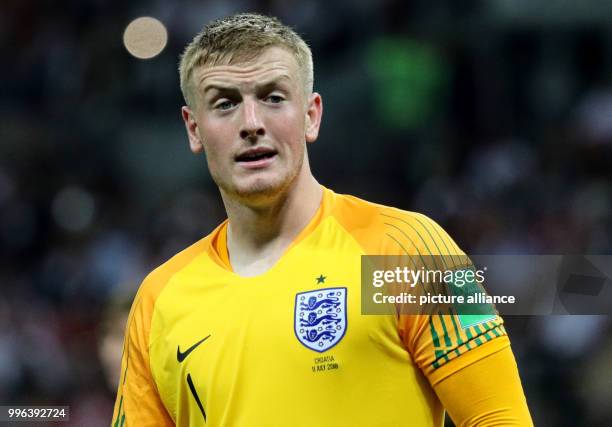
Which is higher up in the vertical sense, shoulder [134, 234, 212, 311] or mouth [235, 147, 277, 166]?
mouth [235, 147, 277, 166]

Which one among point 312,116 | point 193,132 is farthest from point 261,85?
point 193,132

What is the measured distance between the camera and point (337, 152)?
8.41 metres

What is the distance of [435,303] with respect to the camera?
3.06 m

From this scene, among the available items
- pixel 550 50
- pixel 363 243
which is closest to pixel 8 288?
pixel 550 50

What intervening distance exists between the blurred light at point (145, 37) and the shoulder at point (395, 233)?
6495 mm

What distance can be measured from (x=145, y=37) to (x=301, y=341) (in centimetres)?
694

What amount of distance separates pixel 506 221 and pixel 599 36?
1.91 metres

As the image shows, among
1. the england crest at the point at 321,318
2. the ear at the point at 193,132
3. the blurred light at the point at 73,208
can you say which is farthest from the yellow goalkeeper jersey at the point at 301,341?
the blurred light at the point at 73,208

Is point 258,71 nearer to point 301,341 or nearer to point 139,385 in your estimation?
point 301,341

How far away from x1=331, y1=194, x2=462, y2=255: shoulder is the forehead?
0.48 m

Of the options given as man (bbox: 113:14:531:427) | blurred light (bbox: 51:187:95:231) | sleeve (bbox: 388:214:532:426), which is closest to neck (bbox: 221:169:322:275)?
man (bbox: 113:14:531:427)

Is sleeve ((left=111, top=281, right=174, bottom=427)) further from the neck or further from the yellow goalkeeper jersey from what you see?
the neck

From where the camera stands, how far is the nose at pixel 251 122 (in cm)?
327

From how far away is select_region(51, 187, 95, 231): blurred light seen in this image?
9.20 metres
